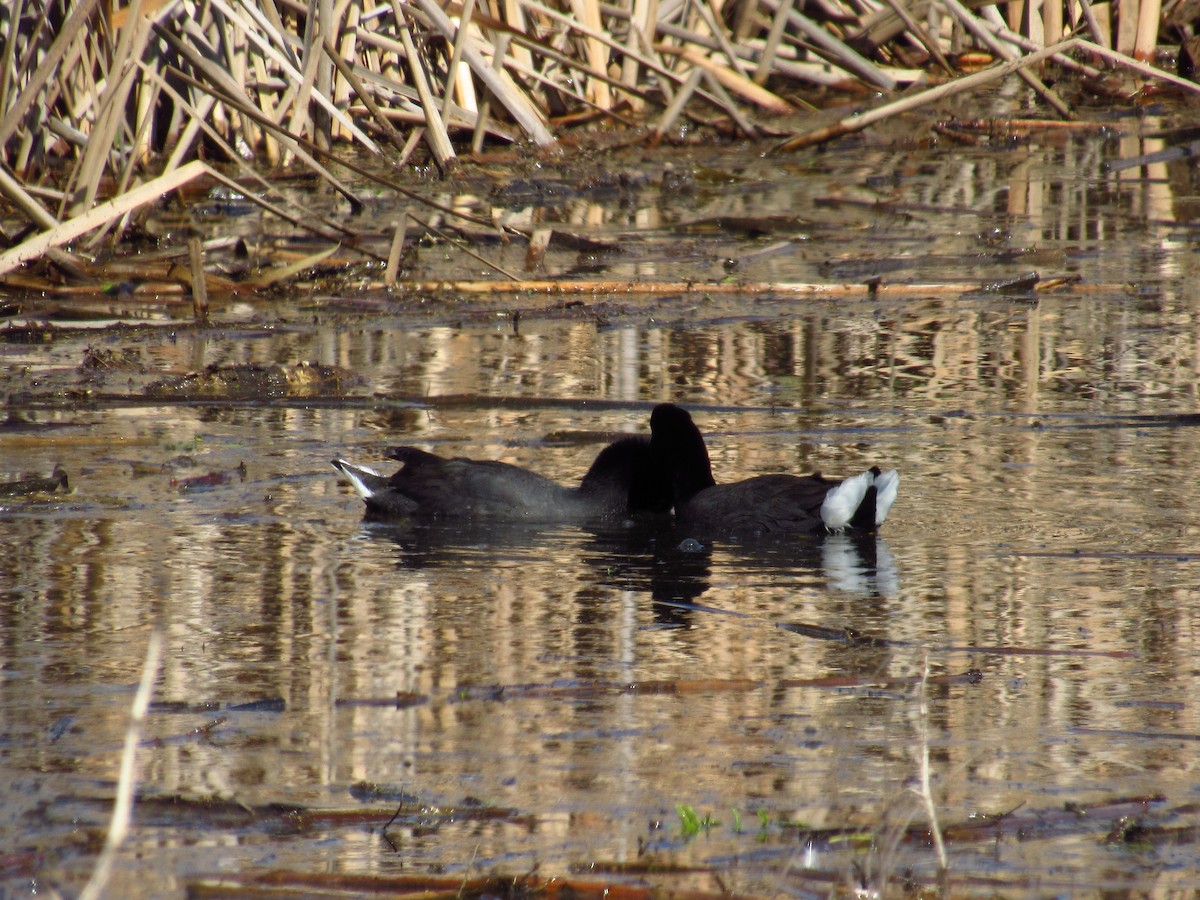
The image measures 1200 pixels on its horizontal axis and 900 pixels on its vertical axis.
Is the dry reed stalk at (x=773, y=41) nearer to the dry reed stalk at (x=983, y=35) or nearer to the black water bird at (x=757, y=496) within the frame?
the dry reed stalk at (x=983, y=35)

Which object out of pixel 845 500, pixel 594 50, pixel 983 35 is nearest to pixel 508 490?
pixel 845 500

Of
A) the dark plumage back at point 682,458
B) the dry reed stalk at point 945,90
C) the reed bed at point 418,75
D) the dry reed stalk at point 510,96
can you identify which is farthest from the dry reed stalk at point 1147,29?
the dark plumage back at point 682,458

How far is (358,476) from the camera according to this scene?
670 centimetres

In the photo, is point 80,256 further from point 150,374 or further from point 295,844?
point 295,844

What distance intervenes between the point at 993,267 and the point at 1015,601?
5952 millimetres

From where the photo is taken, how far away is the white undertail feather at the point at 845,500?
5965 millimetres

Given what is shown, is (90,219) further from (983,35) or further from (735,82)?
(983,35)

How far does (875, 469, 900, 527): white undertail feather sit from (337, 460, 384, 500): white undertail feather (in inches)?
71.3

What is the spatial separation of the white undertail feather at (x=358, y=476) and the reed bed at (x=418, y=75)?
10.6 feet

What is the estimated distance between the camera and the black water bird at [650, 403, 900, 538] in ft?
19.7

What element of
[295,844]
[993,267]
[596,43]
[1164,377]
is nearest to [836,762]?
[295,844]

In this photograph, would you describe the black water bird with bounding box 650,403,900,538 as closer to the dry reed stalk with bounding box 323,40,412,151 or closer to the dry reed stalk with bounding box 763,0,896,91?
the dry reed stalk with bounding box 323,40,412,151

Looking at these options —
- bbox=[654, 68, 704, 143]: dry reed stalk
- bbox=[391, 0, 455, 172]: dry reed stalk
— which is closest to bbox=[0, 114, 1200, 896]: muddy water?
bbox=[391, 0, 455, 172]: dry reed stalk

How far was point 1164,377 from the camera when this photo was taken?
8.00 meters
